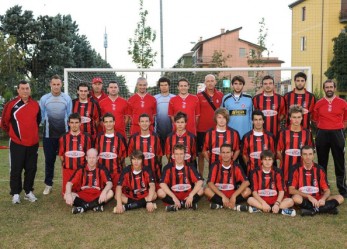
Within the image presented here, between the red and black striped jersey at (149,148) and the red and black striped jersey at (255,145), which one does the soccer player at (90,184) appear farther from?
the red and black striped jersey at (255,145)

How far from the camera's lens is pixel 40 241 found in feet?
11.4

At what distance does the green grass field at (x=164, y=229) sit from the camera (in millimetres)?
3375

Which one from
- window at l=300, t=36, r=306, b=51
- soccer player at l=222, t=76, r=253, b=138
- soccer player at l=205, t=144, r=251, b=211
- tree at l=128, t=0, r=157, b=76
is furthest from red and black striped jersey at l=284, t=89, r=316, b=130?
window at l=300, t=36, r=306, b=51

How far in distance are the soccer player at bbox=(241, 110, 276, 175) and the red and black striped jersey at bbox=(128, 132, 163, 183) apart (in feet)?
3.48

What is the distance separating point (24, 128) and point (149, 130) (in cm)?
148

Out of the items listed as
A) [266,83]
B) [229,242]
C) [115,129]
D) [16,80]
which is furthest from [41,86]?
[229,242]

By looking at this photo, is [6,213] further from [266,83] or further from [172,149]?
[266,83]

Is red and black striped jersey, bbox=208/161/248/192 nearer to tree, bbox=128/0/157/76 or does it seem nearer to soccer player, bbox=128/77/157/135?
soccer player, bbox=128/77/157/135

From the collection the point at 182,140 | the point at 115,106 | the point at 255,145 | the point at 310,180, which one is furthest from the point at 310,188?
the point at 115,106

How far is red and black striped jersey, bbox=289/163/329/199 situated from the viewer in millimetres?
4312

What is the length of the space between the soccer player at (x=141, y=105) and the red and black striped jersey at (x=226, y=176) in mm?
1235

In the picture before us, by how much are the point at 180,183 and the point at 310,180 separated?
4.66 ft

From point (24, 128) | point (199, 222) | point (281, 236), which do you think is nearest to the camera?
point (281, 236)

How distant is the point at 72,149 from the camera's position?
482cm
